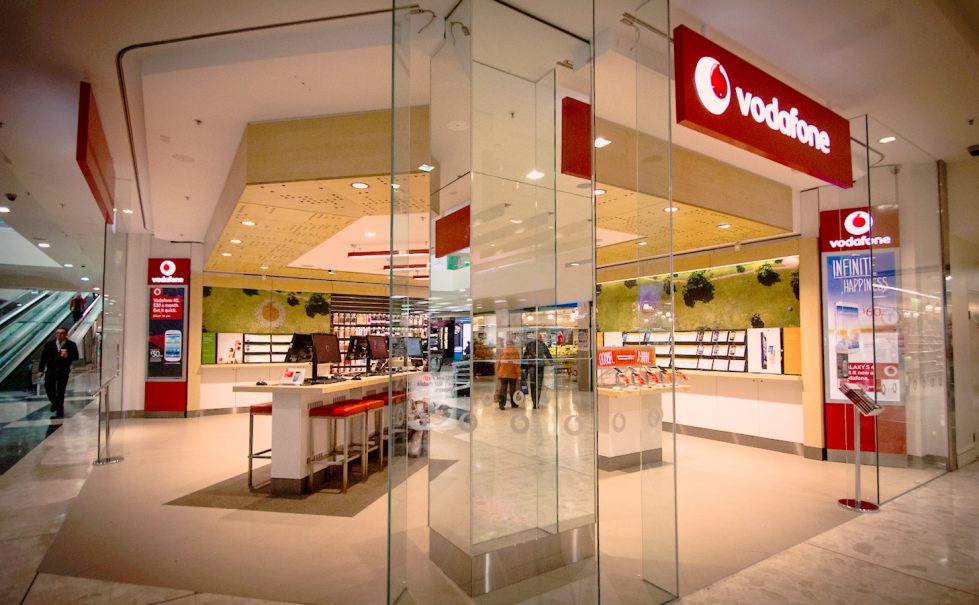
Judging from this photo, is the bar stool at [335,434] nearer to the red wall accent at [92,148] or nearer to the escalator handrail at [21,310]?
the red wall accent at [92,148]

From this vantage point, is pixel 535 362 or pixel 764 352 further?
pixel 764 352

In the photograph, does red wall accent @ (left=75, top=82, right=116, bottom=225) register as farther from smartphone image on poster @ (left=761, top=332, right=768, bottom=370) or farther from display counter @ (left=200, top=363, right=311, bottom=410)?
smartphone image on poster @ (left=761, top=332, right=768, bottom=370)

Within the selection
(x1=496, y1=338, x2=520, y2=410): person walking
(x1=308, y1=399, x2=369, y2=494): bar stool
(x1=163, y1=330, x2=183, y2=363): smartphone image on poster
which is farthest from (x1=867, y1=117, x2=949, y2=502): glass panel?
(x1=163, y1=330, x2=183, y2=363): smartphone image on poster

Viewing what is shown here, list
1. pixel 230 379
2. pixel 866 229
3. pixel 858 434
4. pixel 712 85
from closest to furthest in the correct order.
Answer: pixel 712 85 < pixel 858 434 < pixel 866 229 < pixel 230 379

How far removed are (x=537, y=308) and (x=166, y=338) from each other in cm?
870

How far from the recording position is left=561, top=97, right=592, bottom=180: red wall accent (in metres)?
3.10

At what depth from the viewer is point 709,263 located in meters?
7.36

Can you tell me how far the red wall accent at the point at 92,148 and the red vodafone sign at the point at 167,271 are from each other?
4.67 meters

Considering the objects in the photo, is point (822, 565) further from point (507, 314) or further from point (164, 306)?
point (164, 306)

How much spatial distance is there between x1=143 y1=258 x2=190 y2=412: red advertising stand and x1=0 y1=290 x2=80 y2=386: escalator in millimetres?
7142

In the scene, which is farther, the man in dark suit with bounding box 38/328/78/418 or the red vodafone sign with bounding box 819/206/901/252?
the man in dark suit with bounding box 38/328/78/418

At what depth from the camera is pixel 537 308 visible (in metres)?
2.73

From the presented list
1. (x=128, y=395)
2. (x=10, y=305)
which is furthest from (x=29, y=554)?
(x=10, y=305)

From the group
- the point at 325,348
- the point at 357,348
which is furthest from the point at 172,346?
the point at 325,348
